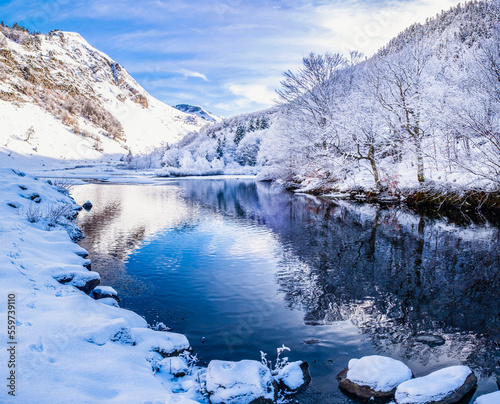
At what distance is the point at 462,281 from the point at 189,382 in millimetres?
7672

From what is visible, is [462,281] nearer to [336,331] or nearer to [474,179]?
[336,331]

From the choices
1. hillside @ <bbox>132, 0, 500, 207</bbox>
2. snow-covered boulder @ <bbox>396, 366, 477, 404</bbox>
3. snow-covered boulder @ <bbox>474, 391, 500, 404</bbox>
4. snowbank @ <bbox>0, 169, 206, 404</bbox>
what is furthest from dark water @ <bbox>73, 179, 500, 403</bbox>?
hillside @ <bbox>132, 0, 500, 207</bbox>

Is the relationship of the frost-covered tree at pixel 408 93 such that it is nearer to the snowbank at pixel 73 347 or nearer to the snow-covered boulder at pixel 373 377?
the snow-covered boulder at pixel 373 377

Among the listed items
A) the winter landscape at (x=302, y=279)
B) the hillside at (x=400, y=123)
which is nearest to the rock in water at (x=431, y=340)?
the winter landscape at (x=302, y=279)

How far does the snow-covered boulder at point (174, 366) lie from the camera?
4262mm

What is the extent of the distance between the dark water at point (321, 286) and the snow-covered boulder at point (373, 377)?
0.81 feet

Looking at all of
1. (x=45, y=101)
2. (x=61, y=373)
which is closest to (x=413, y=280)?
(x=61, y=373)

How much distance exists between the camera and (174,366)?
170 inches

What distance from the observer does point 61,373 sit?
3301 millimetres

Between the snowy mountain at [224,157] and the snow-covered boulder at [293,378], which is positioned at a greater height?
the snowy mountain at [224,157]

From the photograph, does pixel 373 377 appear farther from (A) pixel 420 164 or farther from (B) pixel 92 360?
(A) pixel 420 164

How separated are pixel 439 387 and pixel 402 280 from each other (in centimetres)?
482

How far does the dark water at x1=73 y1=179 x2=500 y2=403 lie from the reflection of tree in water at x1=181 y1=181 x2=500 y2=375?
0.10ft

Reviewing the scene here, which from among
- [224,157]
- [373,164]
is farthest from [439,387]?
[224,157]
